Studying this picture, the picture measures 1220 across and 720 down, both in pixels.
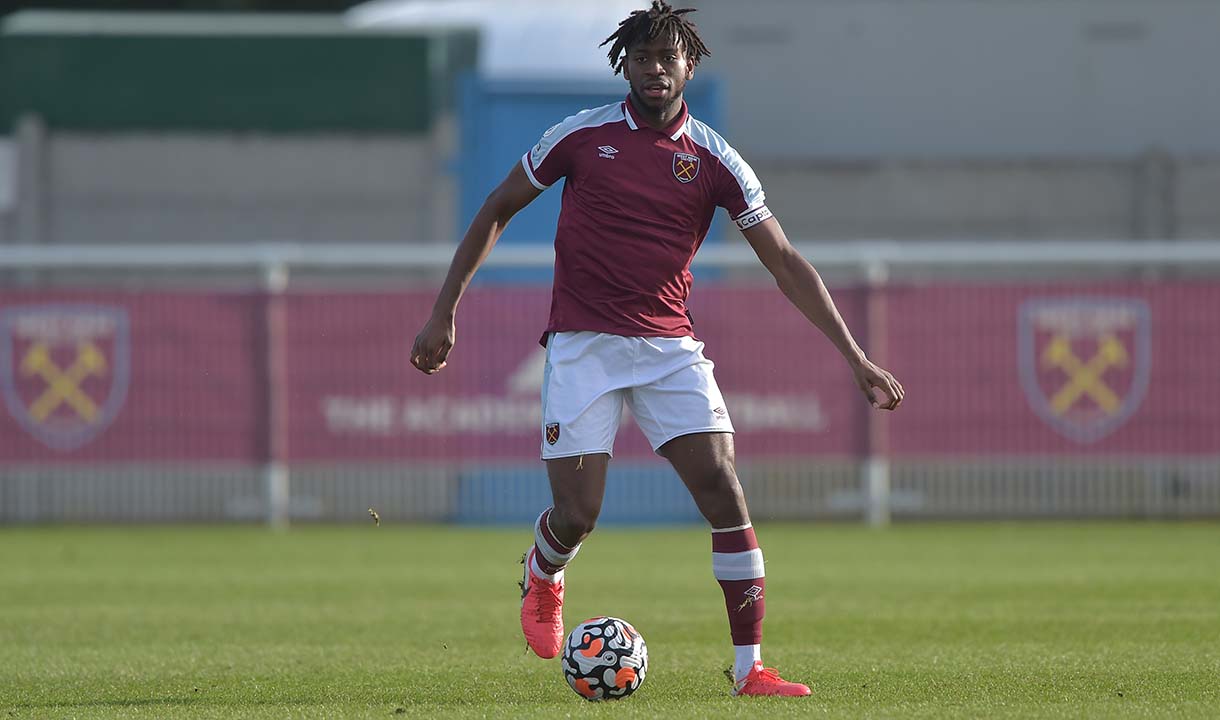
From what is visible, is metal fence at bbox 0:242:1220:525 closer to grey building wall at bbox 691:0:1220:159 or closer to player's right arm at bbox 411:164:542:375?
grey building wall at bbox 691:0:1220:159

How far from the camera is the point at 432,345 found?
6953mm

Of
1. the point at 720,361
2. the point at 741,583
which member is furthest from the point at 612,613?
the point at 720,361

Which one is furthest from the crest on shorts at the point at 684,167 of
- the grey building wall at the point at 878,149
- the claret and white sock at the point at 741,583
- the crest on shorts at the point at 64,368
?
the grey building wall at the point at 878,149

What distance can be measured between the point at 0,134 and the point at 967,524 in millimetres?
13780

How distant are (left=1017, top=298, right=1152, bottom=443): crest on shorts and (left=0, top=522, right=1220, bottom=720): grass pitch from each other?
3.12ft

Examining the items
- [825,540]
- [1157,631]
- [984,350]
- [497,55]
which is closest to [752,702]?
[1157,631]

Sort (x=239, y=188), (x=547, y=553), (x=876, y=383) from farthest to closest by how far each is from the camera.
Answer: (x=239, y=188) → (x=547, y=553) → (x=876, y=383)

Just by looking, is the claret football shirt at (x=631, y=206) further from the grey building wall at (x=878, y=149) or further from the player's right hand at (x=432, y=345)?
the grey building wall at (x=878, y=149)

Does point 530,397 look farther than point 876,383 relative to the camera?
Yes

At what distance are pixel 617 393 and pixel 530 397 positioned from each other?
30.3 ft

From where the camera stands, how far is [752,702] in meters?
6.52

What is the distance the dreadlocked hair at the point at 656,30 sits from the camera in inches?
271

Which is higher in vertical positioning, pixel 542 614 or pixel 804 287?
pixel 804 287

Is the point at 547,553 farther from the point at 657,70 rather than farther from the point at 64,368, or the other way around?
the point at 64,368
